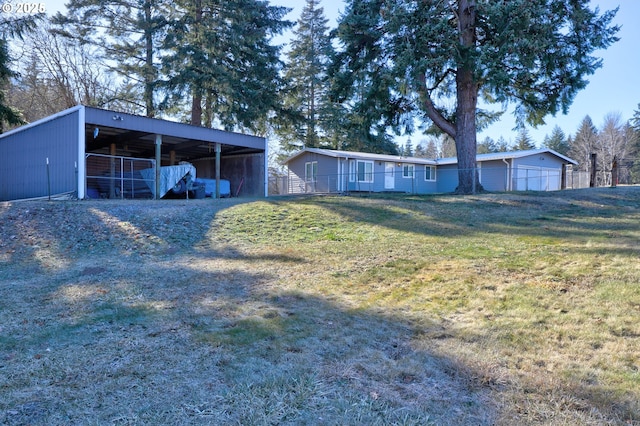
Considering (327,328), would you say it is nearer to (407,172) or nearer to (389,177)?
(389,177)

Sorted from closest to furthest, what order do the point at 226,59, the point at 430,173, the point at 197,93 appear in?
the point at 197,93, the point at 226,59, the point at 430,173

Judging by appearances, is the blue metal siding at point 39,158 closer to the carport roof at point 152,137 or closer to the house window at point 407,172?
the carport roof at point 152,137

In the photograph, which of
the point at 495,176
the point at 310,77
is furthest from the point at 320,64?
the point at 495,176

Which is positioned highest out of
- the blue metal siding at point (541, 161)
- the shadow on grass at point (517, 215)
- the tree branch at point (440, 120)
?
the tree branch at point (440, 120)

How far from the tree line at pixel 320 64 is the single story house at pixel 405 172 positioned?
209cm

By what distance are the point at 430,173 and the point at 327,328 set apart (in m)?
23.3

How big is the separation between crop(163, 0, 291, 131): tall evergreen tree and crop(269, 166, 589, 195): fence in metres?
4.63

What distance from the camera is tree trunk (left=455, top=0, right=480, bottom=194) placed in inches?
580

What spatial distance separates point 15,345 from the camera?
3.70m

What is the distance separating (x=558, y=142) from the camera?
54.2 meters

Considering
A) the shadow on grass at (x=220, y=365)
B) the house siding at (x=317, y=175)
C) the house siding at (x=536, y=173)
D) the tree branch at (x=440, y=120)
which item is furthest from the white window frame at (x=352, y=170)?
the shadow on grass at (x=220, y=365)

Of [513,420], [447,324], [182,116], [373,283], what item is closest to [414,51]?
[373,283]

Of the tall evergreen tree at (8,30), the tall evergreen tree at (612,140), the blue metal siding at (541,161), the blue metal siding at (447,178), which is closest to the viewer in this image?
the tall evergreen tree at (8,30)

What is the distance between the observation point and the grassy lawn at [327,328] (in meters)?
2.73
